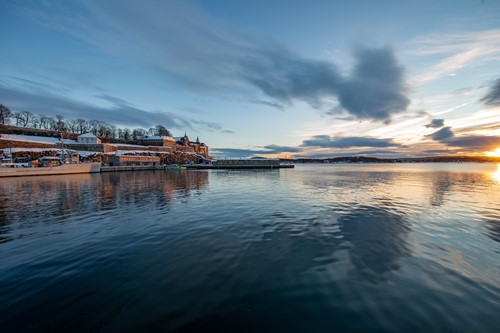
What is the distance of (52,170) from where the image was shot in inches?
2608

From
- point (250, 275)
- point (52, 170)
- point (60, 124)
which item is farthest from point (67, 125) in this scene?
point (250, 275)

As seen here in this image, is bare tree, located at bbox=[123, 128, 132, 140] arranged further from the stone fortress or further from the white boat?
the white boat

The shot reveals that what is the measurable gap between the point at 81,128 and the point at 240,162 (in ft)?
364

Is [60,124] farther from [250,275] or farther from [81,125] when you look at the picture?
[250,275]

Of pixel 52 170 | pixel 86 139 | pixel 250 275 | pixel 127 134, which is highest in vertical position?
pixel 127 134

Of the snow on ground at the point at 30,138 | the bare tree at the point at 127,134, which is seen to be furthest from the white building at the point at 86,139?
the bare tree at the point at 127,134

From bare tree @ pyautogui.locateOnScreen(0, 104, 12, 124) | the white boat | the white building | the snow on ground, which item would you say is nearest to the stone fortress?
the white building

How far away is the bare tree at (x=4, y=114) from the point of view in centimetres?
10051

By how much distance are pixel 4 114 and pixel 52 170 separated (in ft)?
248

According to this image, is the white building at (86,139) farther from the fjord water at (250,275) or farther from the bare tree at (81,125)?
the fjord water at (250,275)

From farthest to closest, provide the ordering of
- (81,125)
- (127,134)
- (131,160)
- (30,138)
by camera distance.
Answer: (127,134), (81,125), (131,160), (30,138)

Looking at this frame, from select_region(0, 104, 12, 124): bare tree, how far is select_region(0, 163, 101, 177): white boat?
2688 inches

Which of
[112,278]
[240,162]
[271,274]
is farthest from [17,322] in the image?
[240,162]

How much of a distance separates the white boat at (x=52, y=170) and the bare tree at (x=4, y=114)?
6827cm
